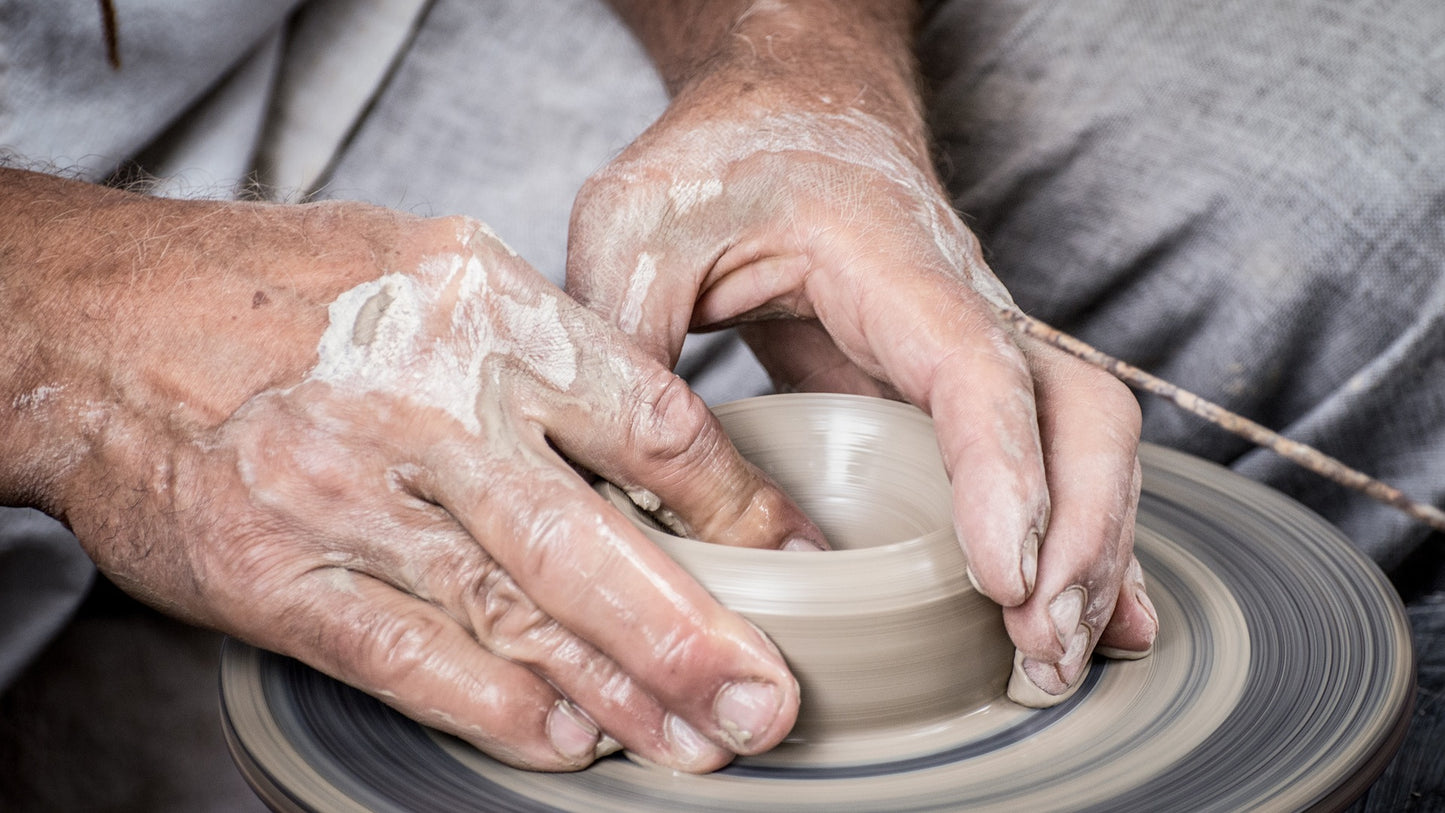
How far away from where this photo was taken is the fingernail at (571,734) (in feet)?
2.64

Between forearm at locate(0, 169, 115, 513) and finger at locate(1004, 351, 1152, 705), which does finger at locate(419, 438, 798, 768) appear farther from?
forearm at locate(0, 169, 115, 513)

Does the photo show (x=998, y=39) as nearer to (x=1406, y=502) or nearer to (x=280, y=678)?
(x=1406, y=502)

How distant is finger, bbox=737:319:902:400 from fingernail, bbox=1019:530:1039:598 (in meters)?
0.40

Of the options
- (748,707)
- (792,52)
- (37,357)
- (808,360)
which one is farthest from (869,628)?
(792,52)

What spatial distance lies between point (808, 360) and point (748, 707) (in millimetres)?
586

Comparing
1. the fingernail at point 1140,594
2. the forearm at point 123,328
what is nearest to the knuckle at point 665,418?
the forearm at point 123,328

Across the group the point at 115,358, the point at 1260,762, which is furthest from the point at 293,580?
the point at 1260,762

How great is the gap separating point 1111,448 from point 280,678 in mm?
640

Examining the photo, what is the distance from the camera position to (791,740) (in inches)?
33.2

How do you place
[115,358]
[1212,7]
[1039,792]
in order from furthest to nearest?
[1212,7] → [115,358] → [1039,792]

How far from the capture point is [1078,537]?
32.2 inches

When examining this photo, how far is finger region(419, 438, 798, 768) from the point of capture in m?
0.76

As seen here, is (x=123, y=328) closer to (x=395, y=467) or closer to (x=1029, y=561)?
(x=395, y=467)

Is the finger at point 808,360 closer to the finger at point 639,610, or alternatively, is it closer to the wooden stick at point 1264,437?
the wooden stick at point 1264,437
